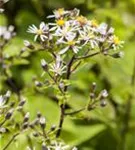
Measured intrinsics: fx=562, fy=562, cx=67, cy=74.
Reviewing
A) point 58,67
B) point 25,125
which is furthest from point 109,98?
point 58,67

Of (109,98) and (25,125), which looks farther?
(109,98)

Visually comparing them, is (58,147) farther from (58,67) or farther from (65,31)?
(65,31)

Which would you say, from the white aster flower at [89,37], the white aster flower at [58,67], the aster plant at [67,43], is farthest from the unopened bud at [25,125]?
the white aster flower at [89,37]

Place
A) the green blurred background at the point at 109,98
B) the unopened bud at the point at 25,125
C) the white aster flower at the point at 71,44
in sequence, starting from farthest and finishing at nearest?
the green blurred background at the point at 109,98 < the unopened bud at the point at 25,125 < the white aster flower at the point at 71,44

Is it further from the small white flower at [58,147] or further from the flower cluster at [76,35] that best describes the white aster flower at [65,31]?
the small white flower at [58,147]

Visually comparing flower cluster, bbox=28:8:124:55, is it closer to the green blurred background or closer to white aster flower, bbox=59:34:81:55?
white aster flower, bbox=59:34:81:55

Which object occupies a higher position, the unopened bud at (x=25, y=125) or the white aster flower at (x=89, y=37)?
the white aster flower at (x=89, y=37)

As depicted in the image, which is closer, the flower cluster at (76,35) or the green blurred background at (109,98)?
the flower cluster at (76,35)

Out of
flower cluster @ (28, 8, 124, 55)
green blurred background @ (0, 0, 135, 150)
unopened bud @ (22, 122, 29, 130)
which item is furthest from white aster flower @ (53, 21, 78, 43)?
green blurred background @ (0, 0, 135, 150)
